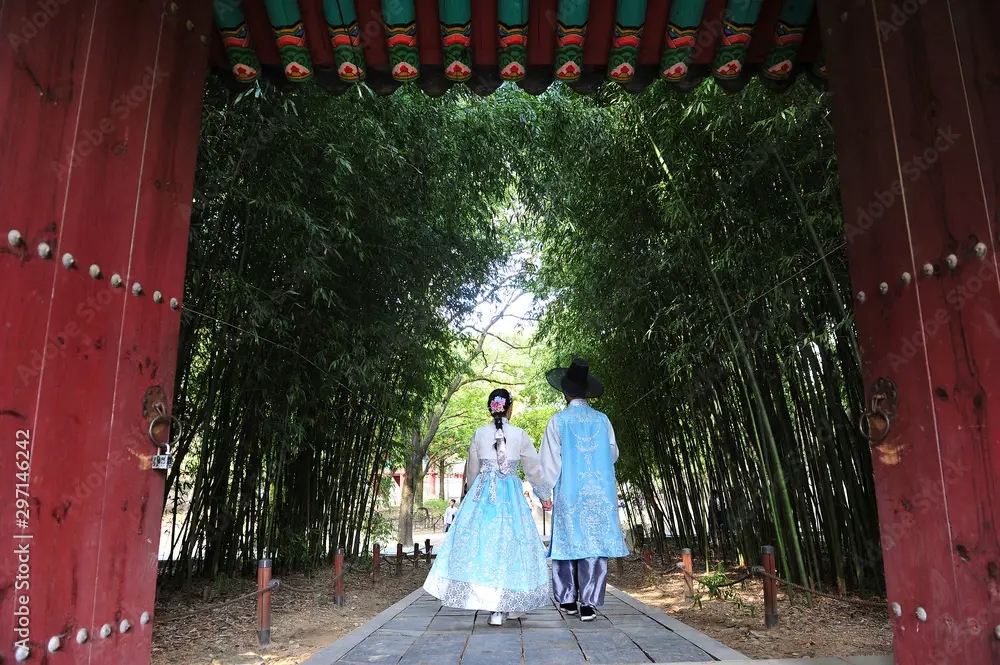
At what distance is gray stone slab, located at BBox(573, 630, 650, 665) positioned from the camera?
250 cm

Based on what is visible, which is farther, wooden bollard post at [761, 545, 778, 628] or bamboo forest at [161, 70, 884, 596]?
bamboo forest at [161, 70, 884, 596]

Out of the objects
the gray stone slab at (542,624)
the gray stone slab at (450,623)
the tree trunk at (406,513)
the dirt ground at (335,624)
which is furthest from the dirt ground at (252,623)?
the tree trunk at (406,513)

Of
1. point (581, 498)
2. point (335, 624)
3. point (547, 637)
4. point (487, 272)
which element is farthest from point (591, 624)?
point (487, 272)

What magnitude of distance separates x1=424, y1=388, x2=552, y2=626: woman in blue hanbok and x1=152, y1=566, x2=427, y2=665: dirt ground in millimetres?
787

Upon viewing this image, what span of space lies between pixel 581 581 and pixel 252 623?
185 cm

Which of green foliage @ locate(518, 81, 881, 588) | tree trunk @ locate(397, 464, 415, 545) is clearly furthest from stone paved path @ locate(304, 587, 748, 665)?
tree trunk @ locate(397, 464, 415, 545)

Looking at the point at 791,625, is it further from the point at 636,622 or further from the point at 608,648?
the point at 608,648

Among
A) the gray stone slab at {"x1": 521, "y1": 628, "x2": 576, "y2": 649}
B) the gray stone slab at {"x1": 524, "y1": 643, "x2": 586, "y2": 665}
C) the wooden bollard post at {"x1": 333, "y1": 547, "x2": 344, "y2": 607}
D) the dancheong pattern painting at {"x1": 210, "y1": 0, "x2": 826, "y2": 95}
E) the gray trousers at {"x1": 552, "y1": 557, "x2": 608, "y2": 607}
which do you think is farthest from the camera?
the wooden bollard post at {"x1": 333, "y1": 547, "x2": 344, "y2": 607}

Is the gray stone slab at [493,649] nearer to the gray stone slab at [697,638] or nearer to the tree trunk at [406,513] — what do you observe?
the gray stone slab at [697,638]

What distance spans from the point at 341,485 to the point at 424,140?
298 centimetres

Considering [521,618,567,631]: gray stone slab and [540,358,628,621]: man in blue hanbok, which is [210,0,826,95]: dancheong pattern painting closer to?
[540,358,628,621]: man in blue hanbok

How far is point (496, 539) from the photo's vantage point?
11.4 feet

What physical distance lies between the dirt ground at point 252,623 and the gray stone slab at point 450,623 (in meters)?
0.59

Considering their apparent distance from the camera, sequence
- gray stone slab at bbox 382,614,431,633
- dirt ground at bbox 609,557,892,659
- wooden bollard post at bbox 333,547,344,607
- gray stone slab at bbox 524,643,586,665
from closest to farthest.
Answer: gray stone slab at bbox 524,643,586,665
dirt ground at bbox 609,557,892,659
gray stone slab at bbox 382,614,431,633
wooden bollard post at bbox 333,547,344,607
